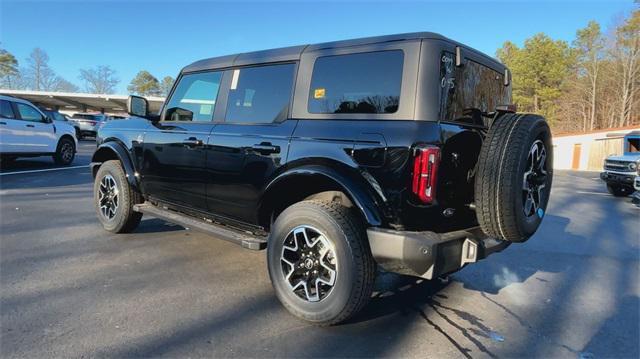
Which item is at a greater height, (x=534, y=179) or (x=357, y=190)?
(x=534, y=179)

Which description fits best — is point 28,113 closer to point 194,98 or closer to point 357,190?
point 194,98

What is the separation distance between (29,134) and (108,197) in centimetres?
753

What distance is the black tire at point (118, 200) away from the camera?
4781mm

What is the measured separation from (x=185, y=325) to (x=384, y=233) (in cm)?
149

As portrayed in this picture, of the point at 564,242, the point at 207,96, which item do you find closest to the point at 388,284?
the point at 207,96

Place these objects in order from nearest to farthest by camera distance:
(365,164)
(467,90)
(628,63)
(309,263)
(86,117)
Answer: (365,164) < (309,263) < (467,90) < (86,117) < (628,63)

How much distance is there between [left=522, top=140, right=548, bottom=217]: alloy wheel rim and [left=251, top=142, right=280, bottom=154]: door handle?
5.90 feet

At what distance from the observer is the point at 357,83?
3039 millimetres

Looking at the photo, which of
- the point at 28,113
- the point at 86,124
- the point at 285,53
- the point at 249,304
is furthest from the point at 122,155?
the point at 86,124

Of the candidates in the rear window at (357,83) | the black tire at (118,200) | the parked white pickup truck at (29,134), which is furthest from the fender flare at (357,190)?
the parked white pickup truck at (29,134)

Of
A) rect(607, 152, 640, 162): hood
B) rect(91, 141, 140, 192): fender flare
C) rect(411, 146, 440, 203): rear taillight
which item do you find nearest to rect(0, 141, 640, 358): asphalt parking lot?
rect(91, 141, 140, 192): fender flare

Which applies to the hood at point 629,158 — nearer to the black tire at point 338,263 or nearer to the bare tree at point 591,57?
the black tire at point 338,263

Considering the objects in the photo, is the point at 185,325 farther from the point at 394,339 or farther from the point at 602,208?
the point at 602,208

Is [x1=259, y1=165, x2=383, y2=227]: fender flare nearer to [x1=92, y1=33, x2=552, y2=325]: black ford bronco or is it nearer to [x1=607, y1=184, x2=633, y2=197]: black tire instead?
[x1=92, y1=33, x2=552, y2=325]: black ford bronco
